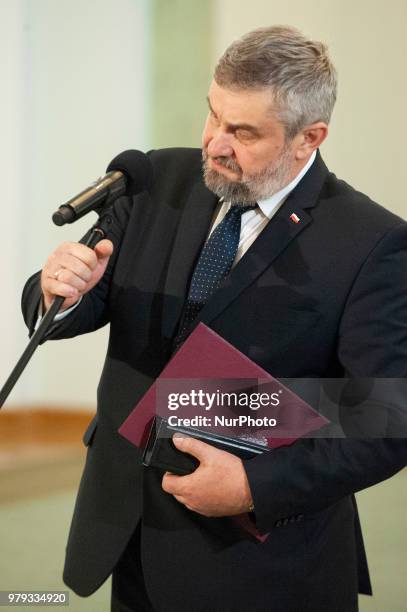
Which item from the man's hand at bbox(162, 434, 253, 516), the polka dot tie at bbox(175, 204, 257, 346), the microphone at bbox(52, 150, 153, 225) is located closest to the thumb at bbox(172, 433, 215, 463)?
the man's hand at bbox(162, 434, 253, 516)

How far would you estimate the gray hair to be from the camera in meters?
1.65

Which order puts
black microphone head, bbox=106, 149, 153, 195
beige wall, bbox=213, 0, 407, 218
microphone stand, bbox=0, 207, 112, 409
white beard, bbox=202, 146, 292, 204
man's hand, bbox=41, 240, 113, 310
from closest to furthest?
microphone stand, bbox=0, 207, 112, 409 < man's hand, bbox=41, 240, 113, 310 < black microphone head, bbox=106, 149, 153, 195 < white beard, bbox=202, 146, 292, 204 < beige wall, bbox=213, 0, 407, 218

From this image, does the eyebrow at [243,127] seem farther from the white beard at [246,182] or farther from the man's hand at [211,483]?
the man's hand at [211,483]

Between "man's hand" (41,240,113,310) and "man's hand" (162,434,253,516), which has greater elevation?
"man's hand" (41,240,113,310)

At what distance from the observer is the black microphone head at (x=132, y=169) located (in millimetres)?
1482

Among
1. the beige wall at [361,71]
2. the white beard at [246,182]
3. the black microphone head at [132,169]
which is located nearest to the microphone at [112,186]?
the black microphone head at [132,169]

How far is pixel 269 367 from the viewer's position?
1677 mm

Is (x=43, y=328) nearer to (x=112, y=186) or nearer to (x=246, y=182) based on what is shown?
(x=112, y=186)

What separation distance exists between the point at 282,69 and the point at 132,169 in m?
0.37

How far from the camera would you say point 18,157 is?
200 inches

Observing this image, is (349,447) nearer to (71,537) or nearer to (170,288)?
(170,288)

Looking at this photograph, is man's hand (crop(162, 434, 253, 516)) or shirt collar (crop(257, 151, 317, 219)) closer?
man's hand (crop(162, 434, 253, 516))

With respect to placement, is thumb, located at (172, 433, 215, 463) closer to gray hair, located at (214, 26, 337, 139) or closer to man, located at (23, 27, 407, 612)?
man, located at (23, 27, 407, 612)

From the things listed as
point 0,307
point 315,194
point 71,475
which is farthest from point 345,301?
point 0,307
